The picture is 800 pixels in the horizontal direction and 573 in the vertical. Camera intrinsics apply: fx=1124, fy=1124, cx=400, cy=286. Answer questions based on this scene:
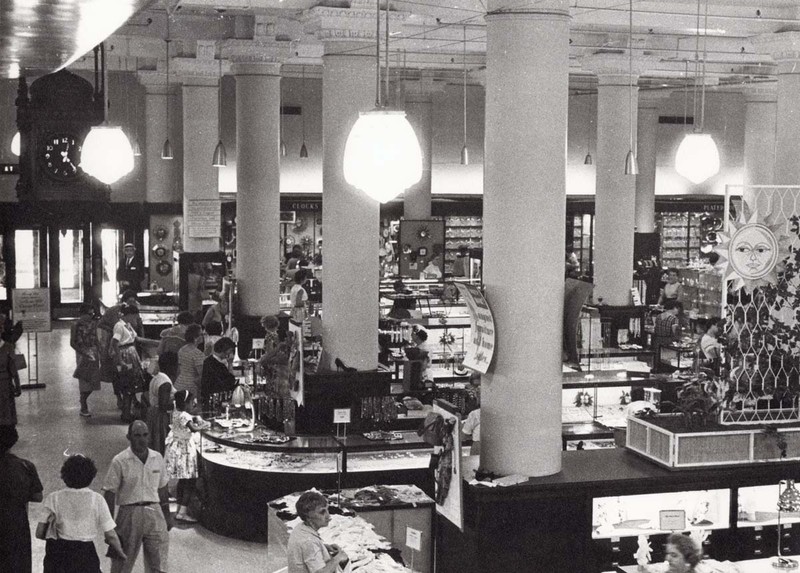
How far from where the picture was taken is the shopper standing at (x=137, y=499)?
7.62 meters

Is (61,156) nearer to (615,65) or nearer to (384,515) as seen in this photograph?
(384,515)

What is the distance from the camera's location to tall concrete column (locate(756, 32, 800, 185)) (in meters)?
13.6

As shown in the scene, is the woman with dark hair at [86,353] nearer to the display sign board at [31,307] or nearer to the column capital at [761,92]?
the display sign board at [31,307]

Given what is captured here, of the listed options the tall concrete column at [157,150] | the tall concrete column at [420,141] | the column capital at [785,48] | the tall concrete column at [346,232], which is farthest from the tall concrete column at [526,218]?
the tall concrete column at [420,141]

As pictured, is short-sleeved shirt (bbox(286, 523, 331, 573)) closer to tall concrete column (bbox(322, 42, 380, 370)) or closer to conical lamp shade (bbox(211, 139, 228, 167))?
tall concrete column (bbox(322, 42, 380, 370))

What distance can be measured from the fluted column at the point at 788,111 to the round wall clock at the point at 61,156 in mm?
8989

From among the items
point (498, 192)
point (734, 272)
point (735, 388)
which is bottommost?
point (735, 388)

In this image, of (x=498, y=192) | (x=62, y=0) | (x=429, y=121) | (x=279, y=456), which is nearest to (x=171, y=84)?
(x=429, y=121)

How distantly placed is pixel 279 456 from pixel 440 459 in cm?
288

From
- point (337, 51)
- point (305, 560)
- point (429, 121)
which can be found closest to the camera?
point (305, 560)

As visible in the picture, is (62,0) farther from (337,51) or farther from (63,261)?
(63,261)

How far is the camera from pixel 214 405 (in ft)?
36.6

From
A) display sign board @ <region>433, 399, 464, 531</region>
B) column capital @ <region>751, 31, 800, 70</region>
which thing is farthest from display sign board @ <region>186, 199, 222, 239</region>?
display sign board @ <region>433, 399, 464, 531</region>

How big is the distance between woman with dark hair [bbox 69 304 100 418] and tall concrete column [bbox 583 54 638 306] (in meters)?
8.31
